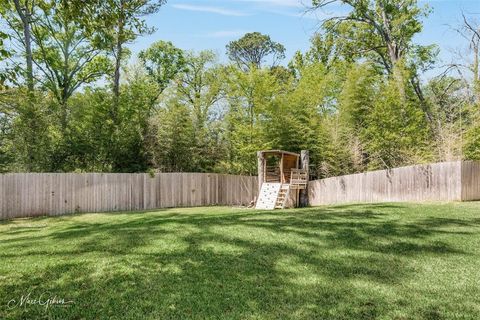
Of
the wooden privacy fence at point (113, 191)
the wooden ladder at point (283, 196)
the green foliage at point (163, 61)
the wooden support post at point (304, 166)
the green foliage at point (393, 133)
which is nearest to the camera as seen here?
the wooden privacy fence at point (113, 191)

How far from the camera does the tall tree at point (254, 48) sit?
101 feet

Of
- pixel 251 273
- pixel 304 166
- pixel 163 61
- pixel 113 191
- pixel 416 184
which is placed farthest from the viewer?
pixel 163 61

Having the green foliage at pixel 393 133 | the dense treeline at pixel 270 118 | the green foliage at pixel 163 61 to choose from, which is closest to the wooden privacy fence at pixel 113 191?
the dense treeline at pixel 270 118

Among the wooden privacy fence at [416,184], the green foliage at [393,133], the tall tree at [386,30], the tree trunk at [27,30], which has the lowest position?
the wooden privacy fence at [416,184]

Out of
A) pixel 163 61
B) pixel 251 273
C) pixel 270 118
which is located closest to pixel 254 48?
pixel 163 61

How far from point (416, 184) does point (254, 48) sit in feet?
74.9

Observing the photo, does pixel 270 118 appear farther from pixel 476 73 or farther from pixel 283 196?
pixel 476 73

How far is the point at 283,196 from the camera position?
46.9ft

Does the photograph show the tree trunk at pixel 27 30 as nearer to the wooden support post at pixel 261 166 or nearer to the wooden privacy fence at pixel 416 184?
the wooden support post at pixel 261 166

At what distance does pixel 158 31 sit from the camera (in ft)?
61.7

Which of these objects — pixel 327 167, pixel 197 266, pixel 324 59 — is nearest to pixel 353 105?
pixel 327 167

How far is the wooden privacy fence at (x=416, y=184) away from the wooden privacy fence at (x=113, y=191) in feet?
16.2

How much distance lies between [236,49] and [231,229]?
27.6m

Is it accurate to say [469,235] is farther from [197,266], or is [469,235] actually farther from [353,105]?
[353,105]
